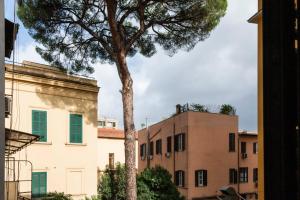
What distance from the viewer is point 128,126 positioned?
1488 centimetres

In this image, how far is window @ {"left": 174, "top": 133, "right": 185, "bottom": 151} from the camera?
27.2m

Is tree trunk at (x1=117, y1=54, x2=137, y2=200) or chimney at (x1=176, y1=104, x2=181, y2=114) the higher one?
chimney at (x1=176, y1=104, x2=181, y2=114)

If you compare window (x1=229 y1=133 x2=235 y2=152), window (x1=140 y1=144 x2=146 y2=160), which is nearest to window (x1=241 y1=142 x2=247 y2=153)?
window (x1=229 y1=133 x2=235 y2=152)

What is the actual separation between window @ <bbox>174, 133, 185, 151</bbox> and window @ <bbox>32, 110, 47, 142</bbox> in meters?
11.4

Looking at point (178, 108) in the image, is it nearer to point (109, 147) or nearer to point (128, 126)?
point (109, 147)

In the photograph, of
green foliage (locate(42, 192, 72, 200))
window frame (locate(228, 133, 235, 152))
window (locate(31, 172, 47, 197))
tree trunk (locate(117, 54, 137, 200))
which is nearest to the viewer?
tree trunk (locate(117, 54, 137, 200))

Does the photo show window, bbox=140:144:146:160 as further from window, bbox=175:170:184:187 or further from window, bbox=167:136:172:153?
window, bbox=175:170:184:187

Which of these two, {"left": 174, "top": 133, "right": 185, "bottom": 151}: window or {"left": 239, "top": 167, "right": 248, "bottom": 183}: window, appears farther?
{"left": 239, "top": 167, "right": 248, "bottom": 183}: window

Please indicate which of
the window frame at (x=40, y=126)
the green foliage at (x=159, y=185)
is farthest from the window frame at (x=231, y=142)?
the window frame at (x=40, y=126)

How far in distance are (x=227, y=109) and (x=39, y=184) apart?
1608 cm

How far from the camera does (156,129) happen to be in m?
32.6

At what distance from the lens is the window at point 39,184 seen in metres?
17.1
